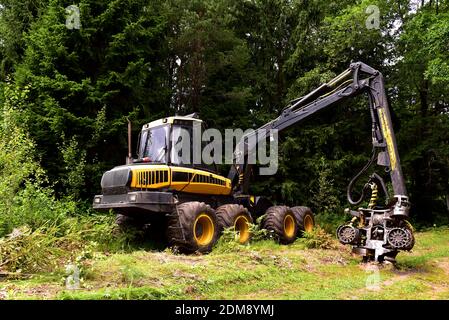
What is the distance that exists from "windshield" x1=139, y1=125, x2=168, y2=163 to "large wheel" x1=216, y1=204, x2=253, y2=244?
69.9 inches

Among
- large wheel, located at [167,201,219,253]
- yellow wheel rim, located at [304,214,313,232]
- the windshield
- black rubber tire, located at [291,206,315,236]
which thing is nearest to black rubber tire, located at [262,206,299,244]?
black rubber tire, located at [291,206,315,236]

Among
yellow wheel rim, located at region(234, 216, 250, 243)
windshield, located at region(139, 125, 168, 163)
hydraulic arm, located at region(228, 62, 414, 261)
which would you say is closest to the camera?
hydraulic arm, located at region(228, 62, 414, 261)

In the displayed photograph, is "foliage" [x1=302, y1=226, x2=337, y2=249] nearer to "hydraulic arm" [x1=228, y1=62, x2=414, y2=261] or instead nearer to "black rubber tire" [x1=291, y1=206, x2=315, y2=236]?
"hydraulic arm" [x1=228, y1=62, x2=414, y2=261]

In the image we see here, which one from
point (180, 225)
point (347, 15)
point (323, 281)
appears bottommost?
point (323, 281)

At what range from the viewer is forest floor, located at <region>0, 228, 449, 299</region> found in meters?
5.48

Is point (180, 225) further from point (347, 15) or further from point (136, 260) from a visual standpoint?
point (347, 15)

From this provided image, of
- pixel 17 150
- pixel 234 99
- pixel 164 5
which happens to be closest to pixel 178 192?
pixel 17 150

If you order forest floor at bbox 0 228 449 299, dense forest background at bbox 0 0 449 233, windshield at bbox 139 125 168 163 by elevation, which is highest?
dense forest background at bbox 0 0 449 233

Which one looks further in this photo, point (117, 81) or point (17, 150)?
point (117, 81)

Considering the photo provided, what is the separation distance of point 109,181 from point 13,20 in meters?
11.3

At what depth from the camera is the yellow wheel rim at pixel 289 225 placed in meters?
11.8

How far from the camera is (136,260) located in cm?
718

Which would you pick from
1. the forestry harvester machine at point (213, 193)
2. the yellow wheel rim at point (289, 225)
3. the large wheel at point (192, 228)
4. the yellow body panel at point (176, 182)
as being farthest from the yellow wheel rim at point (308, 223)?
the large wheel at point (192, 228)

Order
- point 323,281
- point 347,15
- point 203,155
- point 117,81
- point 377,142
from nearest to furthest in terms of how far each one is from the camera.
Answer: point 323,281
point 377,142
point 203,155
point 117,81
point 347,15
